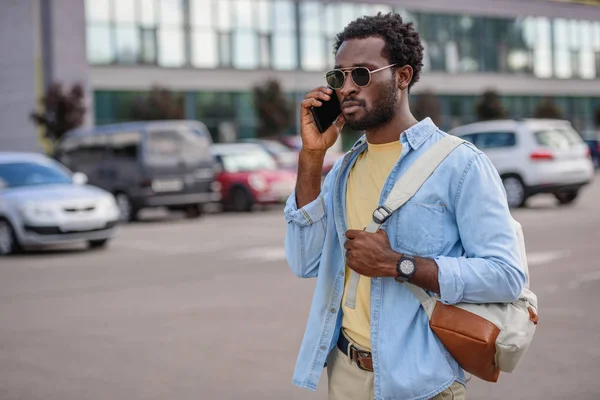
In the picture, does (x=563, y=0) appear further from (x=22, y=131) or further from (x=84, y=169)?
(x=84, y=169)

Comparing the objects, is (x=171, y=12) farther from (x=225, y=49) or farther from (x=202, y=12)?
(x=225, y=49)

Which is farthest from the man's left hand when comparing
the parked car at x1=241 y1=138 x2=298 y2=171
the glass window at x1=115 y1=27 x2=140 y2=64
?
the glass window at x1=115 y1=27 x2=140 y2=64

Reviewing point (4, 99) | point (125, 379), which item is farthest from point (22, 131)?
point (125, 379)

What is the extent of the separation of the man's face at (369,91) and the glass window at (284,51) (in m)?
46.5

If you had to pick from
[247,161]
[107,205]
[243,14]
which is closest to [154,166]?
[247,161]

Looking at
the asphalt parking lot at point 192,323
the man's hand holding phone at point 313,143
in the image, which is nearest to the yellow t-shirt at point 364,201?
the man's hand holding phone at point 313,143

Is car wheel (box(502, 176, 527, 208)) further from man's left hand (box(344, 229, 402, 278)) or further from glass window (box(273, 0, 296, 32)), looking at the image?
glass window (box(273, 0, 296, 32))

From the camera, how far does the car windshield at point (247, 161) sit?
23.5 m

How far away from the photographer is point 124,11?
43.9 m

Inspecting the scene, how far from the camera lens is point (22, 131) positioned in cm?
4119

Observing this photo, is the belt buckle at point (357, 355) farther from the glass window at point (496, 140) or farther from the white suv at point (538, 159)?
the glass window at point (496, 140)

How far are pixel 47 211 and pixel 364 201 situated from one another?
473 inches

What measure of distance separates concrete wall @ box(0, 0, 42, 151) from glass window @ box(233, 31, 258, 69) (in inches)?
392

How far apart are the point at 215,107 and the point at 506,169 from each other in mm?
28389
